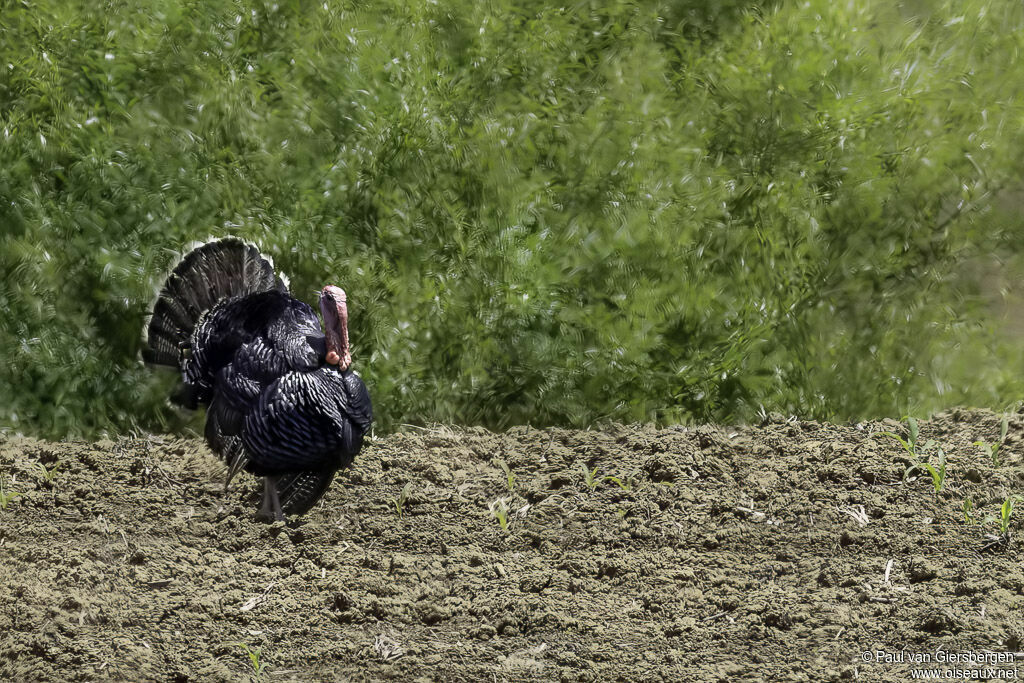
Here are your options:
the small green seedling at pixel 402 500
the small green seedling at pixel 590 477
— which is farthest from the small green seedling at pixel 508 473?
the small green seedling at pixel 402 500

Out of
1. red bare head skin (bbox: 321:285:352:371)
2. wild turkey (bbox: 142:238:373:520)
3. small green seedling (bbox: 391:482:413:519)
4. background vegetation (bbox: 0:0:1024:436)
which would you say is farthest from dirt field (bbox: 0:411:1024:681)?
red bare head skin (bbox: 321:285:352:371)

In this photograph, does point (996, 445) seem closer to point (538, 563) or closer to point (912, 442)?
point (912, 442)

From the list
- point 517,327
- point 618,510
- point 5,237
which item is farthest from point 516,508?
point 5,237

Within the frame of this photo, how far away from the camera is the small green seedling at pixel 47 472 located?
394cm

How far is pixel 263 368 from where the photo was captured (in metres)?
3.63

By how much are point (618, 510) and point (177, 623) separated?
1650 millimetres

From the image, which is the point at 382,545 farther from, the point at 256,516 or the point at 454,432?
the point at 454,432

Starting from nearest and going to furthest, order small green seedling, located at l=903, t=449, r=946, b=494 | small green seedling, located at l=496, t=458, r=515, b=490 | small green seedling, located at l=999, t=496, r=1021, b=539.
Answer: small green seedling, located at l=999, t=496, r=1021, b=539, small green seedling, located at l=903, t=449, r=946, b=494, small green seedling, located at l=496, t=458, r=515, b=490

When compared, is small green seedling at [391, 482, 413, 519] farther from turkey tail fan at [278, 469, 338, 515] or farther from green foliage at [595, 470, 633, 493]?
green foliage at [595, 470, 633, 493]

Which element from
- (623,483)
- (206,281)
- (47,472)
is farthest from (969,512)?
A: (47,472)

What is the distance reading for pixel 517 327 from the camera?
4.34 m

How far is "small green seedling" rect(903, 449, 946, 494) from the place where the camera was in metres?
3.38

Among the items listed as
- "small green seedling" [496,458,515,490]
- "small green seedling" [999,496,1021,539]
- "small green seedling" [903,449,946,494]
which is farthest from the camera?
"small green seedling" [496,458,515,490]

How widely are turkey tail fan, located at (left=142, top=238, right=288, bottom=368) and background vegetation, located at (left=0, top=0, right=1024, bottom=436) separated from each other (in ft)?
1.10
